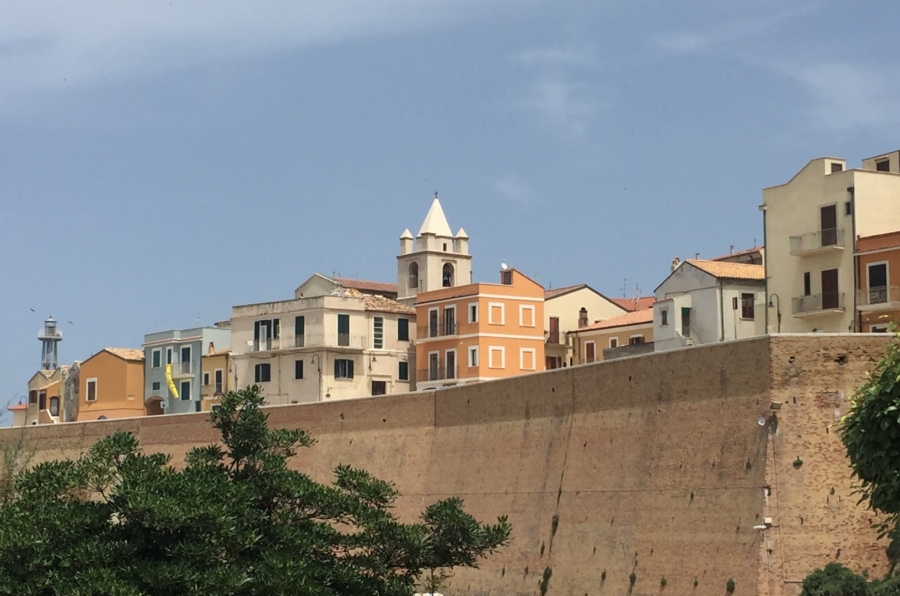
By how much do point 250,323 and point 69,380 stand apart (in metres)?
16.4

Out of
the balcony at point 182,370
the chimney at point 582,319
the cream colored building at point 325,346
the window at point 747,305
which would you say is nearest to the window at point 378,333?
the cream colored building at point 325,346

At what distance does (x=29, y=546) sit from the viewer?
21656 millimetres

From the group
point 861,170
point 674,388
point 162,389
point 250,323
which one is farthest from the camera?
point 162,389

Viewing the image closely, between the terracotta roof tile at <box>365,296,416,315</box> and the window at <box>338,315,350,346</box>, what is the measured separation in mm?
1219

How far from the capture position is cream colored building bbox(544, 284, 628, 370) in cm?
6481

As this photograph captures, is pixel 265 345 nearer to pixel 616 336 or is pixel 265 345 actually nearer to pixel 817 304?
pixel 616 336

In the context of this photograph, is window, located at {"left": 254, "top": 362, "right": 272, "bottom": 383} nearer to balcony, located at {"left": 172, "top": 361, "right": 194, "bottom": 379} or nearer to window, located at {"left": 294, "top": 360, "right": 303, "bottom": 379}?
window, located at {"left": 294, "top": 360, "right": 303, "bottom": 379}

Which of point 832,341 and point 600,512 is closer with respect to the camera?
point 832,341

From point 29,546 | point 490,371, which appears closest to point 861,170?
point 490,371

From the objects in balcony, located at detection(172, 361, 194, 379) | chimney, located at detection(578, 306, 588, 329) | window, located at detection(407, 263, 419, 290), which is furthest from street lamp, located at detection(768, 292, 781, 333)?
balcony, located at detection(172, 361, 194, 379)

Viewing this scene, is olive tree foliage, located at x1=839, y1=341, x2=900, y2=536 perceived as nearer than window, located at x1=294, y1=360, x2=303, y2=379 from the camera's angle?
Yes

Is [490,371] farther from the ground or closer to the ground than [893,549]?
farther from the ground

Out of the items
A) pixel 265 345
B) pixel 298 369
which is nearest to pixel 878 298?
pixel 298 369

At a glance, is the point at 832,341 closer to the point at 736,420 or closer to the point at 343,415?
the point at 736,420
